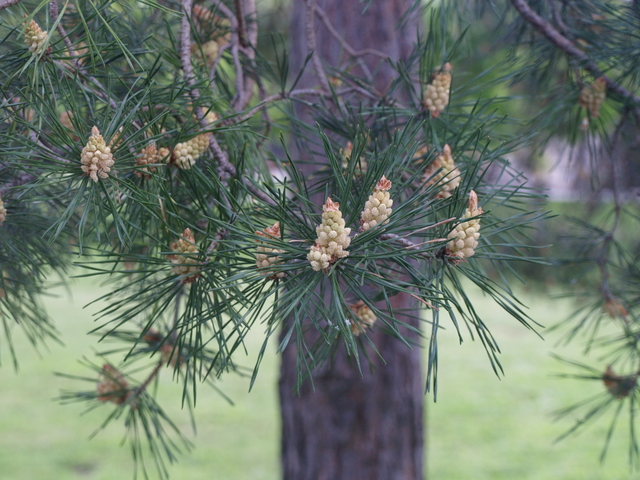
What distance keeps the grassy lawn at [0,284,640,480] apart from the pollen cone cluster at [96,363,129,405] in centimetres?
136

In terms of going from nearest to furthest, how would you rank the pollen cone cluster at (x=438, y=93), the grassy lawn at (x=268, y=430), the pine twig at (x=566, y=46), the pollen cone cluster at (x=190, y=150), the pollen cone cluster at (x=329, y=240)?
the pollen cone cluster at (x=329, y=240) < the pollen cone cluster at (x=190, y=150) < the pollen cone cluster at (x=438, y=93) < the pine twig at (x=566, y=46) < the grassy lawn at (x=268, y=430)

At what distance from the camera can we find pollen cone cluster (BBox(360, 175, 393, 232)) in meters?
0.40

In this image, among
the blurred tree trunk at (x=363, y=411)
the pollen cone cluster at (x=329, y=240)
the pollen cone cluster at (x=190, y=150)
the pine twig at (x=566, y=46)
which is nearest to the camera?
→ the pollen cone cluster at (x=329, y=240)

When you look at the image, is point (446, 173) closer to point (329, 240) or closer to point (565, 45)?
point (329, 240)

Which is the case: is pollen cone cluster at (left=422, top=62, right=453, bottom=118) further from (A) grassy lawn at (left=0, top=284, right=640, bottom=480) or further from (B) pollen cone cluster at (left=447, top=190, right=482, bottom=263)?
(A) grassy lawn at (left=0, top=284, right=640, bottom=480)

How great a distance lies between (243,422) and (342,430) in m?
1.59

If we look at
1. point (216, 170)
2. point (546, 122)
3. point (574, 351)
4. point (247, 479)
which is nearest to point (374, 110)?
point (216, 170)

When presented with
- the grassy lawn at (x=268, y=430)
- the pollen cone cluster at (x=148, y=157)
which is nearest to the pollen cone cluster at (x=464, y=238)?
the pollen cone cluster at (x=148, y=157)

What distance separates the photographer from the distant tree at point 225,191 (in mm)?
412

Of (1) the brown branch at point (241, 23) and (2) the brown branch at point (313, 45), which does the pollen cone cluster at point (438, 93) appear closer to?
(2) the brown branch at point (313, 45)

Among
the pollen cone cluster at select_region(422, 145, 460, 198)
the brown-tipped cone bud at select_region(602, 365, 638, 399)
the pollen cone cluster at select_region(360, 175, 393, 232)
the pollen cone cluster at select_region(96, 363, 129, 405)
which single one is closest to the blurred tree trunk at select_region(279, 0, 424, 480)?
the brown-tipped cone bud at select_region(602, 365, 638, 399)

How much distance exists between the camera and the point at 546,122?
0.76 meters

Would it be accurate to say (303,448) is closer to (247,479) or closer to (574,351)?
(247,479)

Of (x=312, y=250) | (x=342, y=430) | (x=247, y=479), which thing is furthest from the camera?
(x=247, y=479)
